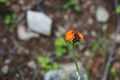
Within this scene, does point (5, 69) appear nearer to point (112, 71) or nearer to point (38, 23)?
point (38, 23)

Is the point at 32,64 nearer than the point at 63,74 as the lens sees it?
No

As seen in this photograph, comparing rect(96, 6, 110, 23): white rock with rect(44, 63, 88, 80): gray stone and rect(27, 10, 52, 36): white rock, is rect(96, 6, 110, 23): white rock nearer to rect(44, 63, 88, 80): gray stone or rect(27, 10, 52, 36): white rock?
rect(27, 10, 52, 36): white rock

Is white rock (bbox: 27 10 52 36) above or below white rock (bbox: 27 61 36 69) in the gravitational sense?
above

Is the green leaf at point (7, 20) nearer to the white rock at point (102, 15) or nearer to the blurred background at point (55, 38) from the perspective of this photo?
the blurred background at point (55, 38)

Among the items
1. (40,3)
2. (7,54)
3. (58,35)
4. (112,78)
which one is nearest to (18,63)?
(7,54)

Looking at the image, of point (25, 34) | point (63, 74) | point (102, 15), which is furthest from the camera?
point (102, 15)

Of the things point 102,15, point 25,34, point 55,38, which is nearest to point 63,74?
point 55,38

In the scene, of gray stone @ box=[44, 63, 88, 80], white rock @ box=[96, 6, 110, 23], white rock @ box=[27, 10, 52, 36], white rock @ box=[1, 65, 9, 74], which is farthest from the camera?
white rock @ box=[96, 6, 110, 23]

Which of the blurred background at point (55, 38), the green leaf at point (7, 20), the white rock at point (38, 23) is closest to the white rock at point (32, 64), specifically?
the blurred background at point (55, 38)

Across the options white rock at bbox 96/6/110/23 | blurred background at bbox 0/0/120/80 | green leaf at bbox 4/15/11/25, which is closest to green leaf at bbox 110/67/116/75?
blurred background at bbox 0/0/120/80
